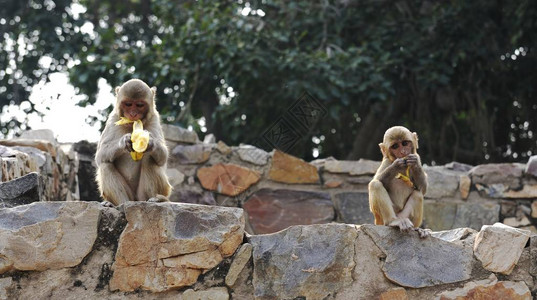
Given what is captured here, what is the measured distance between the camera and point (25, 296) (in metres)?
3.69

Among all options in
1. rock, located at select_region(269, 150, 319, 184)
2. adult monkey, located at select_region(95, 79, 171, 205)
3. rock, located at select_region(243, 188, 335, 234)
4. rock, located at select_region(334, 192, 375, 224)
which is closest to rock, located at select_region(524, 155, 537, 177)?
rock, located at select_region(334, 192, 375, 224)

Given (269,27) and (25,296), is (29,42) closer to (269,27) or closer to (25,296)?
(269,27)

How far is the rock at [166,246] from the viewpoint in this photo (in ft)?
12.6

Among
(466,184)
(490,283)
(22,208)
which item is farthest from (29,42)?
(490,283)

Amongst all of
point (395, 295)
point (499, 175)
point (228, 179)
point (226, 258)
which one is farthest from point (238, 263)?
point (499, 175)

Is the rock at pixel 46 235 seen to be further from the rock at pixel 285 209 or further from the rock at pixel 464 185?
the rock at pixel 464 185

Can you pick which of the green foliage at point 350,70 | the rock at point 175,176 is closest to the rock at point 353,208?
the rock at point 175,176

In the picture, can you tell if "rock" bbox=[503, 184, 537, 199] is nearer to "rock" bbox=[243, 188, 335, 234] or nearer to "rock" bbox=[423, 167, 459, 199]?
"rock" bbox=[423, 167, 459, 199]

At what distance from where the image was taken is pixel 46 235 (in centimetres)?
377

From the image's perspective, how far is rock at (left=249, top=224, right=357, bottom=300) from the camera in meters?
3.96

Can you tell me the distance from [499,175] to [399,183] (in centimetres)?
223

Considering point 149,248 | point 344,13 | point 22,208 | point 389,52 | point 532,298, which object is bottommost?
point 532,298

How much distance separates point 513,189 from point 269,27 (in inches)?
175

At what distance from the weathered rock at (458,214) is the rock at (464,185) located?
8 centimetres
